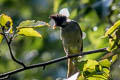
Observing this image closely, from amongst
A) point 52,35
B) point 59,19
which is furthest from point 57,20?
point 52,35

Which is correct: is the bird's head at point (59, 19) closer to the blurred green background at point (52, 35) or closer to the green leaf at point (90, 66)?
the blurred green background at point (52, 35)

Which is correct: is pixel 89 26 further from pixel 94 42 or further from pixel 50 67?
pixel 50 67

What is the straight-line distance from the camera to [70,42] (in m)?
4.11

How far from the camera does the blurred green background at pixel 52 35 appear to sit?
143 inches

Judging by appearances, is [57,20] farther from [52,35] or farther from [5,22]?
[52,35]

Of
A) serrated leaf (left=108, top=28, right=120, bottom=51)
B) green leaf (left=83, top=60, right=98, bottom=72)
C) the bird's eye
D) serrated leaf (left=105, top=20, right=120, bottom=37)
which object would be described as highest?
the bird's eye

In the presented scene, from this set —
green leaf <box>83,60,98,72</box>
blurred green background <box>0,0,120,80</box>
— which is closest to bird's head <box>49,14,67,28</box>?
blurred green background <box>0,0,120,80</box>

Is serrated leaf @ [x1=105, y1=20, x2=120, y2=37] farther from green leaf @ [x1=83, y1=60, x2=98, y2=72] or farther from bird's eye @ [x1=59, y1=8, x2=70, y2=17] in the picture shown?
bird's eye @ [x1=59, y1=8, x2=70, y2=17]

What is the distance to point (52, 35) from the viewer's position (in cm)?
593

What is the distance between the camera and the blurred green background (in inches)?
143

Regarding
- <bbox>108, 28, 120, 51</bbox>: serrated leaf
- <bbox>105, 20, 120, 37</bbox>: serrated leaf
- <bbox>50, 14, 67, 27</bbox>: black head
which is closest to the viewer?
<bbox>105, 20, 120, 37</bbox>: serrated leaf

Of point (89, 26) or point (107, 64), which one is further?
point (89, 26)

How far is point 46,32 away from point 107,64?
2.99 metres

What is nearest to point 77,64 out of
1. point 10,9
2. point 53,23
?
point 53,23
